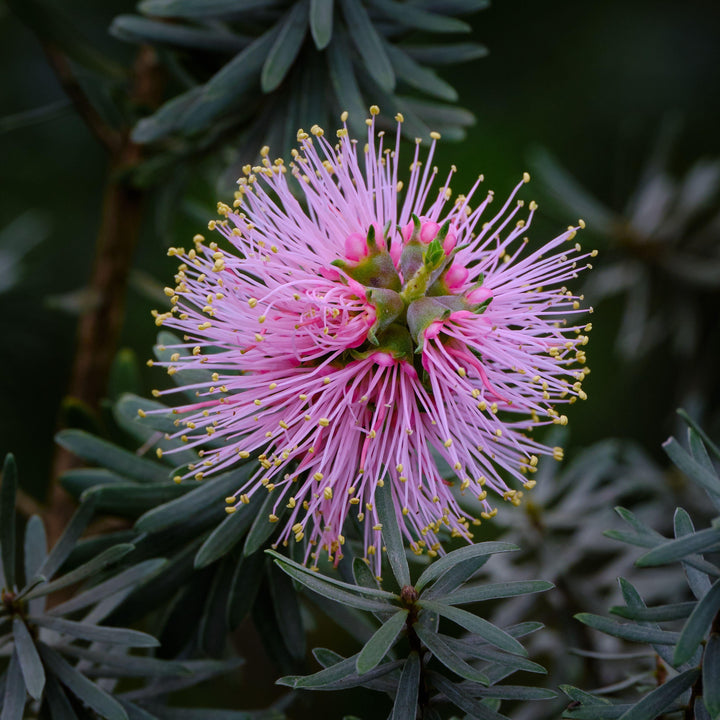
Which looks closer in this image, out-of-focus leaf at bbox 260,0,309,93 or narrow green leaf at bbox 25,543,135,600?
narrow green leaf at bbox 25,543,135,600

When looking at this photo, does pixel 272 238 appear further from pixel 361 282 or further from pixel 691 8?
pixel 691 8

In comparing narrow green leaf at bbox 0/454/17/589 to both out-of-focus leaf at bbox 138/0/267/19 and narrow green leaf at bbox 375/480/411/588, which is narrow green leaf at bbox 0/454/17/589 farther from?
out-of-focus leaf at bbox 138/0/267/19

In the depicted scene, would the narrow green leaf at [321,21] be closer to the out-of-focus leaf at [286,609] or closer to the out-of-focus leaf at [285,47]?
the out-of-focus leaf at [285,47]

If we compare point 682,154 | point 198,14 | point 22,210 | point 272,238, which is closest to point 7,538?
point 272,238

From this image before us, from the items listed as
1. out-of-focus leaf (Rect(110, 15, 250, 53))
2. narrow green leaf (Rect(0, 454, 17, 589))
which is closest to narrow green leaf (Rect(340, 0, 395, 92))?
out-of-focus leaf (Rect(110, 15, 250, 53))

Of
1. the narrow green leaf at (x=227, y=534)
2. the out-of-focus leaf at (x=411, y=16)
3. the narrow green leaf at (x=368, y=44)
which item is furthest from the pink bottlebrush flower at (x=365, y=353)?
the out-of-focus leaf at (x=411, y=16)

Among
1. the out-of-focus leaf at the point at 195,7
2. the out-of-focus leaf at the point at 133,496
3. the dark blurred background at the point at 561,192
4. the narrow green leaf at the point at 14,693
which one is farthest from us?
the dark blurred background at the point at 561,192

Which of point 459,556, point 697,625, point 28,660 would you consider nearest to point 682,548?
point 697,625
